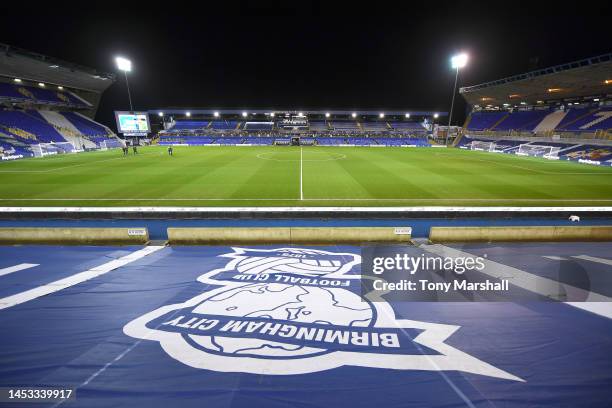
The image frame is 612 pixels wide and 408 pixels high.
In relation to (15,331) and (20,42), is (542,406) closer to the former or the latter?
(15,331)

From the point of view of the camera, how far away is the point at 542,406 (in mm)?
2803

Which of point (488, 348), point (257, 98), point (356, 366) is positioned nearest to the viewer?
point (356, 366)

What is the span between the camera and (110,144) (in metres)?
47.8

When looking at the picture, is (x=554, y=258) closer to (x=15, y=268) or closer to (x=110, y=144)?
(x=15, y=268)

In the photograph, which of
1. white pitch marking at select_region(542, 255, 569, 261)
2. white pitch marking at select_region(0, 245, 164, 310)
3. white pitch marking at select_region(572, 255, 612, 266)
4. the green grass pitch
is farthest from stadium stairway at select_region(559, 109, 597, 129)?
white pitch marking at select_region(0, 245, 164, 310)

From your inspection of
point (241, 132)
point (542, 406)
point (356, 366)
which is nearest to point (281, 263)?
point (356, 366)

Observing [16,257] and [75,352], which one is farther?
[16,257]

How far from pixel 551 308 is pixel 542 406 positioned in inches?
94.8

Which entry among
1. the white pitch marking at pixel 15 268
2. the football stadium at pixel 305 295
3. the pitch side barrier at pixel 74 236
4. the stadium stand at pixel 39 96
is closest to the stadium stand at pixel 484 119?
the football stadium at pixel 305 295

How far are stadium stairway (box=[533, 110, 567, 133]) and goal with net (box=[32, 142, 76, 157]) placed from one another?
6767cm

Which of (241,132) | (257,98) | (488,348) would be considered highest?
(257,98)

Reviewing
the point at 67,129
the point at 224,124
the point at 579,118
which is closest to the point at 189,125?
the point at 224,124

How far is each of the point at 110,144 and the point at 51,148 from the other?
40.1 ft

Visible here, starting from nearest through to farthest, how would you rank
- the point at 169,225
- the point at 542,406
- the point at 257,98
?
the point at 542,406
the point at 169,225
the point at 257,98
